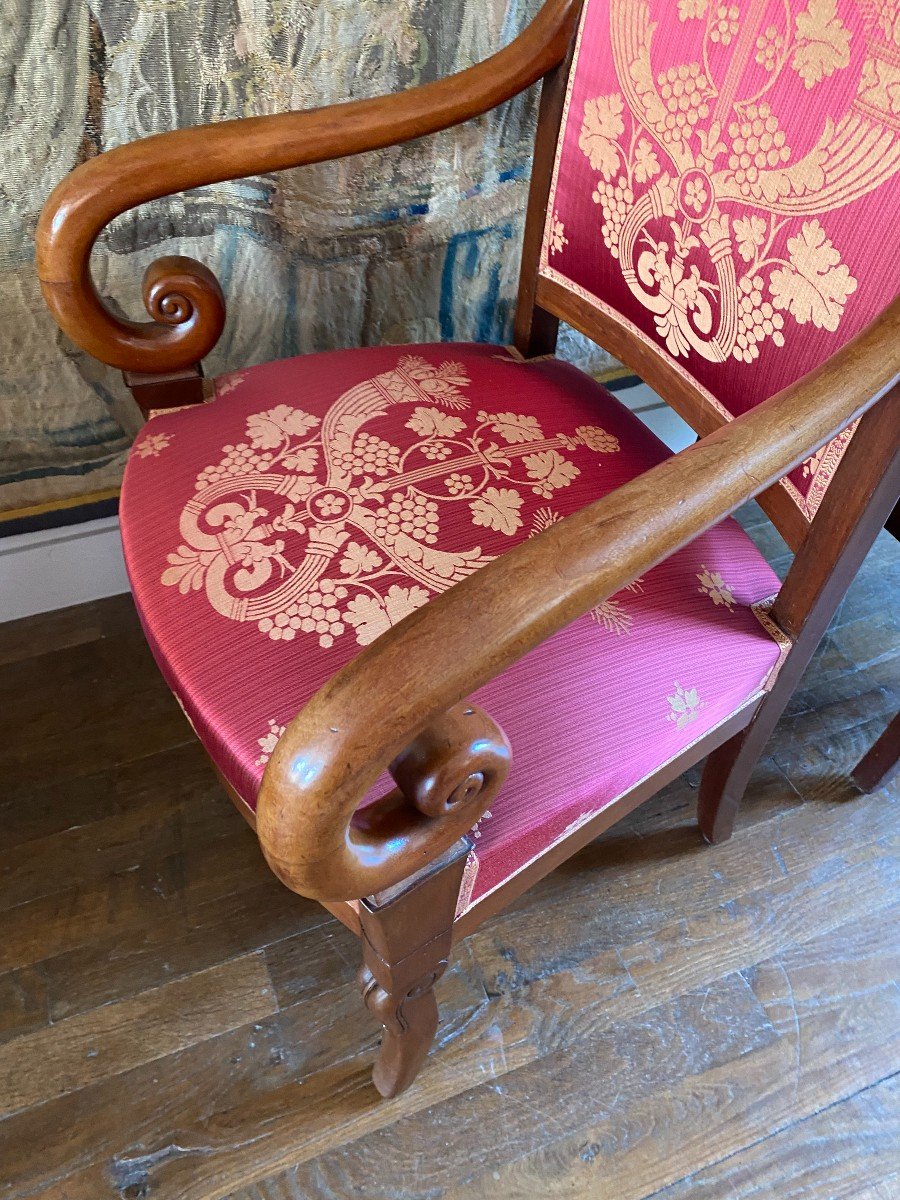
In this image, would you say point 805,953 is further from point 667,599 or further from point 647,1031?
point 667,599

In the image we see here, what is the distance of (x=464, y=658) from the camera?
395 millimetres

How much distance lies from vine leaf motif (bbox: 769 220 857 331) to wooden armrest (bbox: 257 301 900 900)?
0.29 feet

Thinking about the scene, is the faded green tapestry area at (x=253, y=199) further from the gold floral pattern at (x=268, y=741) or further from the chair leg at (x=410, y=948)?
the chair leg at (x=410, y=948)

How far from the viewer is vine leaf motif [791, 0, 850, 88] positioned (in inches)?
21.8

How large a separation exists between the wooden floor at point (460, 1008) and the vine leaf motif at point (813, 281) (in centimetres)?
66

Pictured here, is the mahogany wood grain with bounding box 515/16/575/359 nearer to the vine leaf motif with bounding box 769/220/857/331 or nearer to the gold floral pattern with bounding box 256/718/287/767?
the vine leaf motif with bounding box 769/220/857/331

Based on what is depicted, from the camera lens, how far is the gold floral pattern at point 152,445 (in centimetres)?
75

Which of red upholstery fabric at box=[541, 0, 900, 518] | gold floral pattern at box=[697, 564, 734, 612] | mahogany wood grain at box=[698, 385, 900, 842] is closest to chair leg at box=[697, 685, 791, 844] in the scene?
mahogany wood grain at box=[698, 385, 900, 842]

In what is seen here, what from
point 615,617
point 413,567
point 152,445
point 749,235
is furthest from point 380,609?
point 749,235

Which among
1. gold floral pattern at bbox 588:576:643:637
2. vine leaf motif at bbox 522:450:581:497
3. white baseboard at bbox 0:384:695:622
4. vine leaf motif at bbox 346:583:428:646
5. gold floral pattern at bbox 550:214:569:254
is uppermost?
gold floral pattern at bbox 550:214:569:254

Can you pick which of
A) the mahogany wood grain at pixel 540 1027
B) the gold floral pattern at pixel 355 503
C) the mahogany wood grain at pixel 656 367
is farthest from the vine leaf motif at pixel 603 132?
the mahogany wood grain at pixel 540 1027

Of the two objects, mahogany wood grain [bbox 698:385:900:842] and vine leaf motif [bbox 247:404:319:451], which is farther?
vine leaf motif [bbox 247:404:319:451]

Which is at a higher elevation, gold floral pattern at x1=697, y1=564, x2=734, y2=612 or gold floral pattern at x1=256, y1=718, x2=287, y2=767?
gold floral pattern at x1=697, y1=564, x2=734, y2=612

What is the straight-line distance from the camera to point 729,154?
2.09ft
